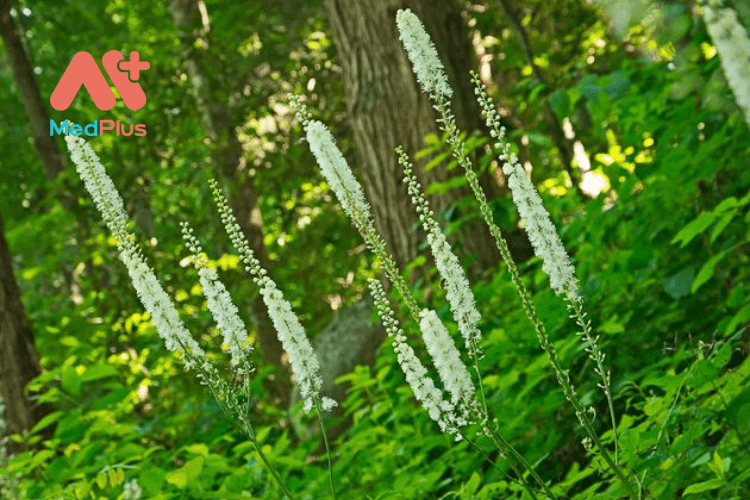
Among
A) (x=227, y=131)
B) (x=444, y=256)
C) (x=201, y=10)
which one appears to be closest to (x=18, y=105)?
(x=201, y=10)

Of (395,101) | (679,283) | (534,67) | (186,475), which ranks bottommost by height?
(679,283)

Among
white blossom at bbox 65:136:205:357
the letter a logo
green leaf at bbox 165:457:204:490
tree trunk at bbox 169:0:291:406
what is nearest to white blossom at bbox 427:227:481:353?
white blossom at bbox 65:136:205:357

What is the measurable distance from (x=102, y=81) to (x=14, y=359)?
6942 mm

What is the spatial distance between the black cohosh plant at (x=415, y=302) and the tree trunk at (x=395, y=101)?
11.0 feet

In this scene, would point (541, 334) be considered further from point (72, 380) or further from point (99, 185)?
point (72, 380)

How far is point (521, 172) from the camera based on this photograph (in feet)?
8.93

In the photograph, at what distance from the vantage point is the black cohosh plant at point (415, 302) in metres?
2.70

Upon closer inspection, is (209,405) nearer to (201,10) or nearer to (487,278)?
(487,278)

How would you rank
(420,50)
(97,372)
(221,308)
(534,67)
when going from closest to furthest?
(420,50), (221,308), (97,372), (534,67)

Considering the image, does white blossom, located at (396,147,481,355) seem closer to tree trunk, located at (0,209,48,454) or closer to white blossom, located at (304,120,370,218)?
white blossom, located at (304,120,370,218)

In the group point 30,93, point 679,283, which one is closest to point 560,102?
point 679,283

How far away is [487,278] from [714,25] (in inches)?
180

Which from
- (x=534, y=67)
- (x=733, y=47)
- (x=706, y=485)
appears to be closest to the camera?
(x=733, y=47)

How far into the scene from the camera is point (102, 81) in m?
14.3
